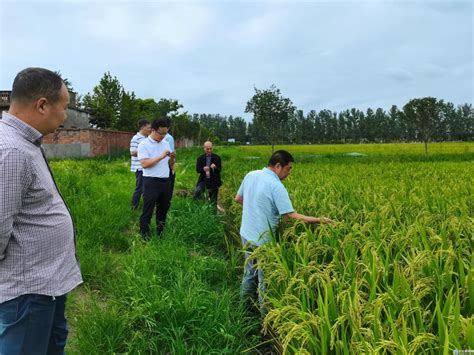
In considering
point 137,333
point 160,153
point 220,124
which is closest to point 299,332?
point 137,333

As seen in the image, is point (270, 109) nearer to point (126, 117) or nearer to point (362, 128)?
point (126, 117)

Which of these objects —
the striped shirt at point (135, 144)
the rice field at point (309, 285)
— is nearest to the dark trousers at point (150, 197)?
the rice field at point (309, 285)

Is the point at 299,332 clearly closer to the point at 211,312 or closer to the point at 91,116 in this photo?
the point at 211,312

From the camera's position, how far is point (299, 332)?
1797mm

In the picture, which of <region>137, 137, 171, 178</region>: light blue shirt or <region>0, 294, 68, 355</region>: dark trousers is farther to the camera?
<region>137, 137, 171, 178</region>: light blue shirt

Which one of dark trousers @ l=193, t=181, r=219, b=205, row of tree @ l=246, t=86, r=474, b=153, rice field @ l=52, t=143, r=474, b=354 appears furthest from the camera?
row of tree @ l=246, t=86, r=474, b=153

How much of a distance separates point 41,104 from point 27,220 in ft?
1.88

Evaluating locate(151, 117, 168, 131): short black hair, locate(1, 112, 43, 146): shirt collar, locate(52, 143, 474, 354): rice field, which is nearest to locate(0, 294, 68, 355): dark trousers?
locate(1, 112, 43, 146): shirt collar

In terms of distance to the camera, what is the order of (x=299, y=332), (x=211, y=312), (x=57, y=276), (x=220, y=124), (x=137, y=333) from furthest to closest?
(x=220, y=124)
(x=211, y=312)
(x=137, y=333)
(x=57, y=276)
(x=299, y=332)

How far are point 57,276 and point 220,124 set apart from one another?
418 feet

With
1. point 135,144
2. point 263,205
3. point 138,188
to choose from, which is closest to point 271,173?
point 263,205

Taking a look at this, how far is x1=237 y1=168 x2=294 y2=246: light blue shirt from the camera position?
3350 mm

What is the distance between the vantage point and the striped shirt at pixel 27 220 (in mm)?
1703

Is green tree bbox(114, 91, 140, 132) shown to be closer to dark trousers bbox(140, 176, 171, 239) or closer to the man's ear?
dark trousers bbox(140, 176, 171, 239)
